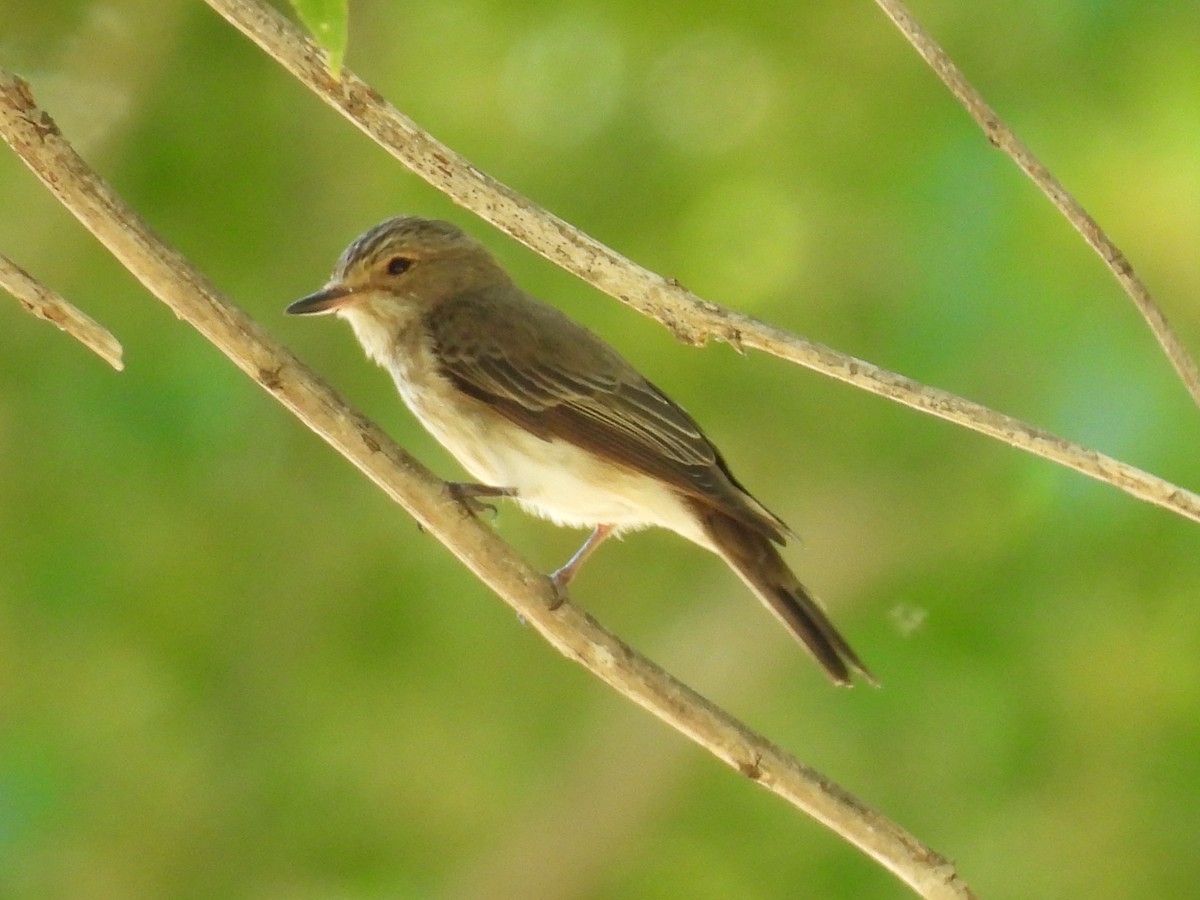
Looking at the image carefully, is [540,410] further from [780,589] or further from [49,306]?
[49,306]

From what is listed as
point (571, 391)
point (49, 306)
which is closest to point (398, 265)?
point (571, 391)

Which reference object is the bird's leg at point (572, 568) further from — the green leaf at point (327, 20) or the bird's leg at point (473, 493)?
the green leaf at point (327, 20)

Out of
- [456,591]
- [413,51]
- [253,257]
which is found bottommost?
[456,591]

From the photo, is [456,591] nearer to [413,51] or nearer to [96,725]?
[96,725]

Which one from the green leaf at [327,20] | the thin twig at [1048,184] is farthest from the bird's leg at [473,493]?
the green leaf at [327,20]

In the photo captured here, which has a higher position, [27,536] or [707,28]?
[707,28]

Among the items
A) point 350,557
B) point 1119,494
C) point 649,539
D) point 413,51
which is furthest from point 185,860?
point 1119,494

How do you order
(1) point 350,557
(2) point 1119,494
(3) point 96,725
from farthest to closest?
(1) point 350,557 → (3) point 96,725 → (2) point 1119,494
